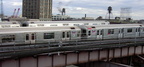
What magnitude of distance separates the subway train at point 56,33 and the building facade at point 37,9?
112 m

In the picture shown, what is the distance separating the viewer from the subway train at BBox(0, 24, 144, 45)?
25.3m

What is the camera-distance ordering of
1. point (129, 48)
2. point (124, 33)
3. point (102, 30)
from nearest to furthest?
point (129, 48), point (102, 30), point (124, 33)

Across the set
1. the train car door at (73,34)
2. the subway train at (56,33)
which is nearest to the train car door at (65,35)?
the subway train at (56,33)

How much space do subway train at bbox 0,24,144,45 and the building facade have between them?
367ft

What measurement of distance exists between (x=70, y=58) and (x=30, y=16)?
447 ft

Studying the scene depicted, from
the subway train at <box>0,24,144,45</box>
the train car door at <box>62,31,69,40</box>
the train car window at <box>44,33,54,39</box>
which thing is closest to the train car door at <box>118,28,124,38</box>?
the subway train at <box>0,24,144,45</box>

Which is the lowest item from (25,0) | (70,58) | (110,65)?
(110,65)

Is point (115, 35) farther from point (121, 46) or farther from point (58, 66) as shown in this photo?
point (58, 66)

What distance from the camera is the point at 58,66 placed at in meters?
19.8

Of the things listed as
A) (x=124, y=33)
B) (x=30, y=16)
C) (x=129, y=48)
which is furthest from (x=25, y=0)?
(x=129, y=48)

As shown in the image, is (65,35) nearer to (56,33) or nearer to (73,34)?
(73,34)

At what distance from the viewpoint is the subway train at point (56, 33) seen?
83.1ft

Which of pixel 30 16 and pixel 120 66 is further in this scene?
pixel 30 16

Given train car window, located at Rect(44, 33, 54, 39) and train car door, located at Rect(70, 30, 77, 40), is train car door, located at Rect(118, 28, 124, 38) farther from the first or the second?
train car window, located at Rect(44, 33, 54, 39)
